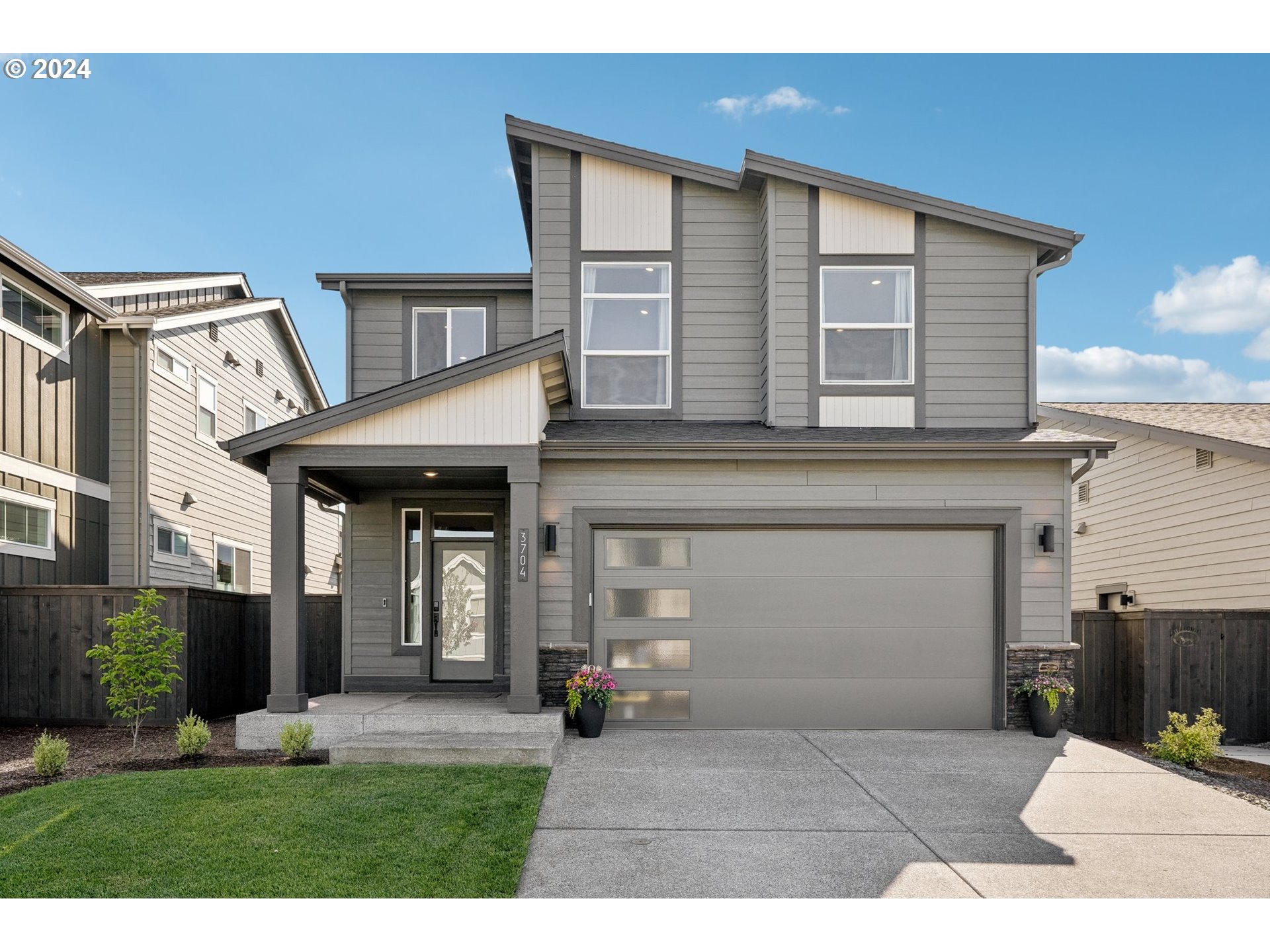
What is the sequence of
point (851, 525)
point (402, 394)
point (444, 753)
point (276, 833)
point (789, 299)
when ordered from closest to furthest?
1. point (276, 833)
2. point (444, 753)
3. point (402, 394)
4. point (851, 525)
5. point (789, 299)

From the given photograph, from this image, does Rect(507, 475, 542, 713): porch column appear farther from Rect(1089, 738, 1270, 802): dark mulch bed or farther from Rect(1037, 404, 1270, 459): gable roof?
Rect(1037, 404, 1270, 459): gable roof

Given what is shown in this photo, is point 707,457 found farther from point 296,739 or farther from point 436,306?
point 296,739

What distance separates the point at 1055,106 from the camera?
16.8m

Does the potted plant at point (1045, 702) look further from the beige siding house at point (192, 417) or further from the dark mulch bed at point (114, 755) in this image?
the beige siding house at point (192, 417)

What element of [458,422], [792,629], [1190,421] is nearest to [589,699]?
[792,629]

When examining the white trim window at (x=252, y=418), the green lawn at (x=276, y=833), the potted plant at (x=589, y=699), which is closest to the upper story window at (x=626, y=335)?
the potted plant at (x=589, y=699)

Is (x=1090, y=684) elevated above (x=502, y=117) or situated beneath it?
situated beneath

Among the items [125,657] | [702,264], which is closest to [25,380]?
[125,657]

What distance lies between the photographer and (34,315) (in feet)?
38.9

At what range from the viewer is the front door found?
11.1m

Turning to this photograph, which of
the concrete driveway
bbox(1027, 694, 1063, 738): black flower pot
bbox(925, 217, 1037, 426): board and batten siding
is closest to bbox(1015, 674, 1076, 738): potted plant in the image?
bbox(1027, 694, 1063, 738): black flower pot

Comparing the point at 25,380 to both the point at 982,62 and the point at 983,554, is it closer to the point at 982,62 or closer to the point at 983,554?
the point at 983,554

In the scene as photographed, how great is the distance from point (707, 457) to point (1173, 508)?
26.0ft

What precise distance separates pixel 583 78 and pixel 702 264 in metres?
4.97
